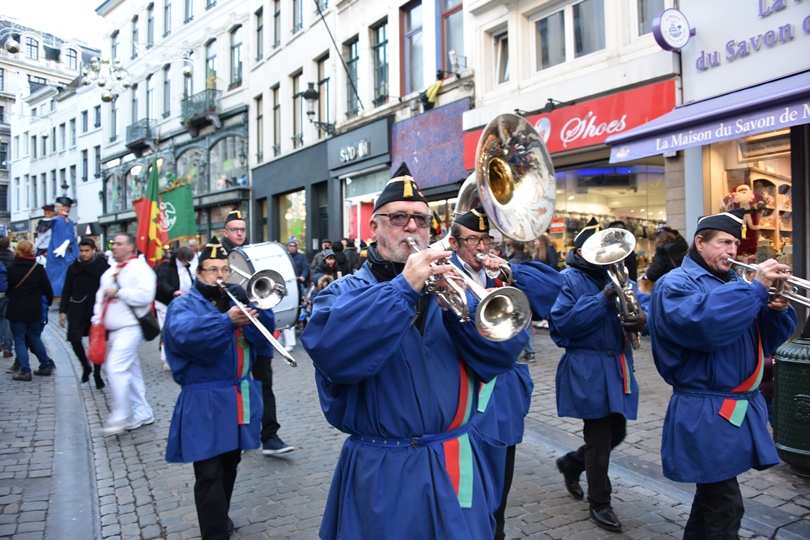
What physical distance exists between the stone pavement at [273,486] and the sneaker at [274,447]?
0.06 metres

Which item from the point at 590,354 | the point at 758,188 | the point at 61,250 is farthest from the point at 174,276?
the point at 758,188

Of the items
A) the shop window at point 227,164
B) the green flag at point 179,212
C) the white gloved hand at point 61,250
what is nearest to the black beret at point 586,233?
the green flag at point 179,212

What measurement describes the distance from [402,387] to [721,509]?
1983 millimetres

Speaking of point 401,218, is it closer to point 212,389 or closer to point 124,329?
point 212,389

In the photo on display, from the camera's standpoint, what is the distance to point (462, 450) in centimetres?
236

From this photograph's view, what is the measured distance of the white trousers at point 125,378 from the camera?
20.6 ft

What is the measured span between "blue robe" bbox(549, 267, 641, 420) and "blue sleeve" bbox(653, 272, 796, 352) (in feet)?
2.54

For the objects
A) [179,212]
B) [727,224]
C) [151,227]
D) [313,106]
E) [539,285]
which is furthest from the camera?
[313,106]

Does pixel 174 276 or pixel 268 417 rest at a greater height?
pixel 174 276

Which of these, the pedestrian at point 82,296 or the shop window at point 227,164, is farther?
the shop window at point 227,164

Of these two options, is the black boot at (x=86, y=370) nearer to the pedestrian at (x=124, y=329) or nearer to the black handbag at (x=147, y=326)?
the pedestrian at (x=124, y=329)

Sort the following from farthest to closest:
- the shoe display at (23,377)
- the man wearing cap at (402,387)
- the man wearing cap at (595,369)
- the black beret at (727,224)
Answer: the shoe display at (23,377)
the man wearing cap at (595,369)
the black beret at (727,224)
the man wearing cap at (402,387)

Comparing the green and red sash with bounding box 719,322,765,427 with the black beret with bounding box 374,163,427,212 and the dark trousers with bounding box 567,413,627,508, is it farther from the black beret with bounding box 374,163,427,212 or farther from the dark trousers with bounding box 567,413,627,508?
the black beret with bounding box 374,163,427,212

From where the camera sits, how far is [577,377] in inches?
166
